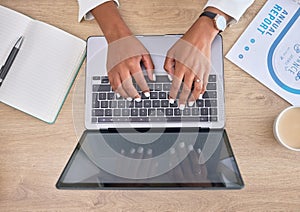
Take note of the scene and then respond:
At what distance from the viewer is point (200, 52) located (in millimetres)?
768

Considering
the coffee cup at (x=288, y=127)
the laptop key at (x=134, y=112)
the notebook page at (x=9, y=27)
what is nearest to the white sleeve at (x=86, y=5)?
the notebook page at (x=9, y=27)

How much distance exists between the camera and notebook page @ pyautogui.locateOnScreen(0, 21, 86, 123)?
78 centimetres

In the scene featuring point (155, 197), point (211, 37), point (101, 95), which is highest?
point (211, 37)

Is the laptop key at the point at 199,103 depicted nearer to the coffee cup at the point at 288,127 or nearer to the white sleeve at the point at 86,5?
the coffee cup at the point at 288,127

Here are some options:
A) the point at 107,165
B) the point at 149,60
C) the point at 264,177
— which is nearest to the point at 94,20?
the point at 149,60

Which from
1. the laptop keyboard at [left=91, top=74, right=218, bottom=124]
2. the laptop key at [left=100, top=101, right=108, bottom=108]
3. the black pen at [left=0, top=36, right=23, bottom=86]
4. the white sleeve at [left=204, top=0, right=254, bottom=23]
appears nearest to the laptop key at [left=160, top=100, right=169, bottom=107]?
the laptop keyboard at [left=91, top=74, right=218, bottom=124]

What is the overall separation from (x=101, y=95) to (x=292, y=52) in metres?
0.38

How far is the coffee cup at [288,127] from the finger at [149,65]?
24cm

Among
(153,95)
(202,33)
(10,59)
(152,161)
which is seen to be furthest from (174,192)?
(10,59)

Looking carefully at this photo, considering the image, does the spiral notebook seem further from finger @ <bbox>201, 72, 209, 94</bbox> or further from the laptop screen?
finger @ <bbox>201, 72, 209, 94</bbox>

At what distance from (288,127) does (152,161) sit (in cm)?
25

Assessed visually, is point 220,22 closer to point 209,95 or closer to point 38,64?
point 209,95

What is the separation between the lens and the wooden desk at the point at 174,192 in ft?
2.38

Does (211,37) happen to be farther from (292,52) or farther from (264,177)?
(264,177)
